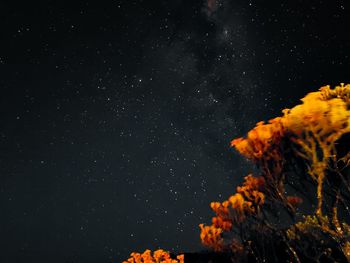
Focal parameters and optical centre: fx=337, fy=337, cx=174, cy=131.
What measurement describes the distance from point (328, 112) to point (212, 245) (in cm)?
694

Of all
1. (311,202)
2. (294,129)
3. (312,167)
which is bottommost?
(311,202)

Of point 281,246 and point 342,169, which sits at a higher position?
point 281,246

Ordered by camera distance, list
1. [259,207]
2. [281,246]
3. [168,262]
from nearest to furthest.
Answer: [259,207]
[168,262]
[281,246]

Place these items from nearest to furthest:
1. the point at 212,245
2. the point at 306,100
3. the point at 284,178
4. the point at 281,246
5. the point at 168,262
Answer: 1. the point at 306,100
2. the point at 284,178
3. the point at 212,245
4. the point at 168,262
5. the point at 281,246

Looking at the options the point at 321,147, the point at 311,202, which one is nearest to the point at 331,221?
the point at 311,202

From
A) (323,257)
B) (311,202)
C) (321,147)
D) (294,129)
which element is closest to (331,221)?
(311,202)

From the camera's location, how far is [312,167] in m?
8.53

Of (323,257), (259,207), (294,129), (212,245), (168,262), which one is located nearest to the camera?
(294,129)

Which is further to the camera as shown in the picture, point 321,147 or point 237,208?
point 237,208

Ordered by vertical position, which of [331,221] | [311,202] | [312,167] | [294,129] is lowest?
[331,221]

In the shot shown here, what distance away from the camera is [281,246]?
1739cm

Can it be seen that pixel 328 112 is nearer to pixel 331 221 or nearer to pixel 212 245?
pixel 331 221

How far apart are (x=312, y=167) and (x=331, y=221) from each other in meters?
1.40

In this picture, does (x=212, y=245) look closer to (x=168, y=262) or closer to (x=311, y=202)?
(x=168, y=262)
